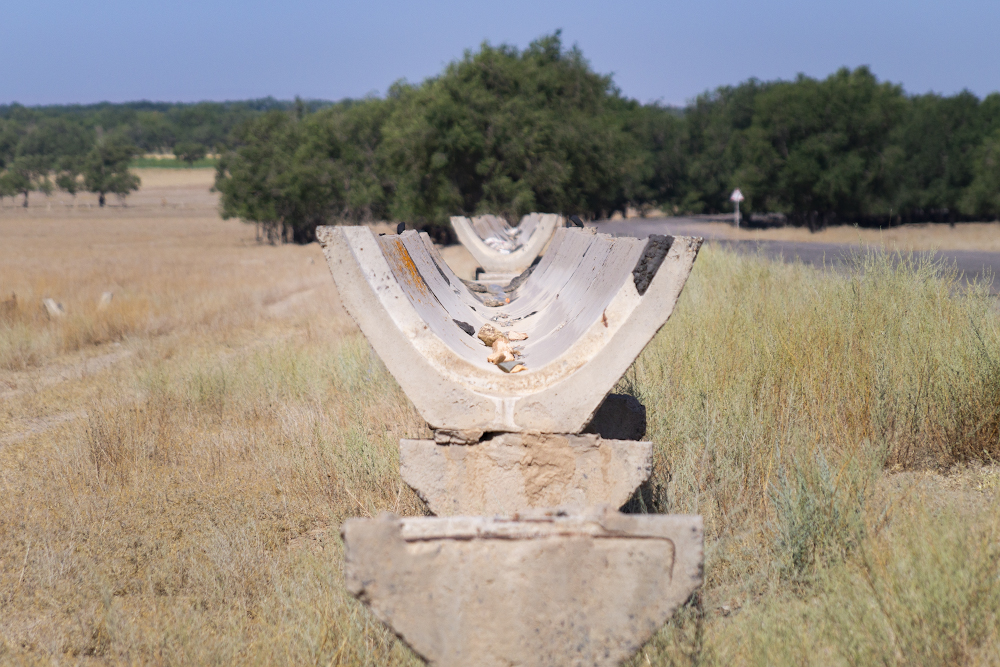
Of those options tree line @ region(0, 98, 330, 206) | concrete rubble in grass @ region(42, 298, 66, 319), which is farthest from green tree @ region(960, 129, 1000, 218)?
concrete rubble in grass @ region(42, 298, 66, 319)

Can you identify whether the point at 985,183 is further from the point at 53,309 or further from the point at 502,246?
the point at 53,309

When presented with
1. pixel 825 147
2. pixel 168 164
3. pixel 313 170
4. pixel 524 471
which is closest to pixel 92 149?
pixel 168 164

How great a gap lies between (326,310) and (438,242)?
27436 millimetres

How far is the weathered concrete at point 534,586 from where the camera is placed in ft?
6.19

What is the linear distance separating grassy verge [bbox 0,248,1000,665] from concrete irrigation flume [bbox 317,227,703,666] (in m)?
0.44

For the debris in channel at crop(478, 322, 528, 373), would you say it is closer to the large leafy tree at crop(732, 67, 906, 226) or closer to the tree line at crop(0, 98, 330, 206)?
the large leafy tree at crop(732, 67, 906, 226)

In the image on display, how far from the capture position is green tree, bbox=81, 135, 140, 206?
8275 cm

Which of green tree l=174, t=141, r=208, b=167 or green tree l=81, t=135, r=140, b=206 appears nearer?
green tree l=81, t=135, r=140, b=206

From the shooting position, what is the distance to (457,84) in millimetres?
30859

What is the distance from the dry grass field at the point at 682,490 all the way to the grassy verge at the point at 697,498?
12 millimetres

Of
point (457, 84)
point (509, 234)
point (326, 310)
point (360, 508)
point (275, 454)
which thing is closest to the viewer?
point (360, 508)

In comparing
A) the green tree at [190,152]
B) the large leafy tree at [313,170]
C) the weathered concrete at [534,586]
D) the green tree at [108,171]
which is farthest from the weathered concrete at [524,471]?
the green tree at [190,152]

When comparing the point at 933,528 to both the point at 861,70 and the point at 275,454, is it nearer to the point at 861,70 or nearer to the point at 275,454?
the point at 275,454

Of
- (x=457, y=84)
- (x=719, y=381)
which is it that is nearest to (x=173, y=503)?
(x=719, y=381)
